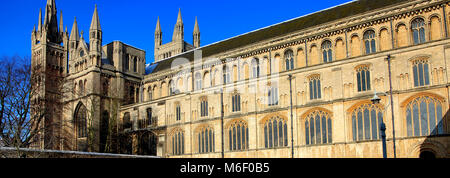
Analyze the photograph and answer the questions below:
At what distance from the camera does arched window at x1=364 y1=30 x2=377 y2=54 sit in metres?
42.3

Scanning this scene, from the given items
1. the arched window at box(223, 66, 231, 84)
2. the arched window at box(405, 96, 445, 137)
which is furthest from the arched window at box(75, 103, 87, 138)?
the arched window at box(405, 96, 445, 137)

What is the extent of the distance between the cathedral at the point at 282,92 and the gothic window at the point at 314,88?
10 cm

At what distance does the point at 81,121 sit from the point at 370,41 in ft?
131

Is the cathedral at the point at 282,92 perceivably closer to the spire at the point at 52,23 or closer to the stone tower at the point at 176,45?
the spire at the point at 52,23

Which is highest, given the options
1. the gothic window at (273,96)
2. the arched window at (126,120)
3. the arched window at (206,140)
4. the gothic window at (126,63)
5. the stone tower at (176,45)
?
the stone tower at (176,45)

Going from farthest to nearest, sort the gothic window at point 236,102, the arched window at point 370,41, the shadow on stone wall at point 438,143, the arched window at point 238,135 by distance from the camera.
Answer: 1. the gothic window at point 236,102
2. the arched window at point 238,135
3. the arched window at point 370,41
4. the shadow on stone wall at point 438,143

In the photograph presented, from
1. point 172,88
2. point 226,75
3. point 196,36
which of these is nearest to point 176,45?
point 196,36

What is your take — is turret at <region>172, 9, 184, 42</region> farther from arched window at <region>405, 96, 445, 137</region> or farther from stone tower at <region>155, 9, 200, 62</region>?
arched window at <region>405, 96, 445, 137</region>

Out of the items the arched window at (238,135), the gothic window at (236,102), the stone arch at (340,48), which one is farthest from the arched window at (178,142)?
the stone arch at (340,48)

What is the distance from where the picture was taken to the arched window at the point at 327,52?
45.0m

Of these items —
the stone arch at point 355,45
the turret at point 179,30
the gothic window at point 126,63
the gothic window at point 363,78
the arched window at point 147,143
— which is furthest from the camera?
the turret at point 179,30

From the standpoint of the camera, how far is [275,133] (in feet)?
151

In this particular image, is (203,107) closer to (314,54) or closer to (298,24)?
(298,24)

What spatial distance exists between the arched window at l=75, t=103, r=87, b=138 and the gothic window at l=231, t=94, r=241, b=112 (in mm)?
22841
